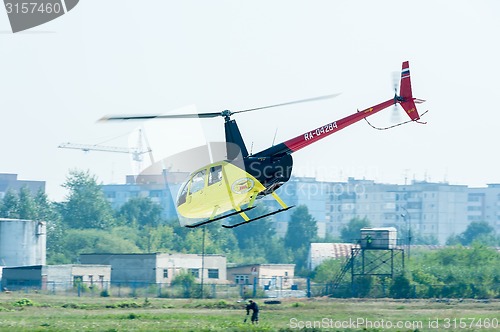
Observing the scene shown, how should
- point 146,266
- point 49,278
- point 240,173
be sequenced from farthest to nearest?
point 146,266 → point 49,278 → point 240,173

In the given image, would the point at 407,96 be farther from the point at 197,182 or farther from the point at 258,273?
the point at 258,273

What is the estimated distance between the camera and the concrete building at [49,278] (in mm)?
74438

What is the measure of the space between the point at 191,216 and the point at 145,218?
104416mm

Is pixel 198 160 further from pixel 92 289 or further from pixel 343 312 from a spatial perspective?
pixel 92 289

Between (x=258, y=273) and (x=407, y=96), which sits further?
(x=258, y=273)

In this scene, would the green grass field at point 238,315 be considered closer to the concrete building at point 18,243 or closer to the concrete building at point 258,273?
the concrete building at point 258,273

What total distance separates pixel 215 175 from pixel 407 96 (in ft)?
25.3

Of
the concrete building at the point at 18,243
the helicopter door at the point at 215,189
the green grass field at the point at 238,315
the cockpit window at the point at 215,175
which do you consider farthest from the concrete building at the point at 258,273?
the cockpit window at the point at 215,175

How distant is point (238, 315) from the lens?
48094mm

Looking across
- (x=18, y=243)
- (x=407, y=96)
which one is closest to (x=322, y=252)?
(x=18, y=243)

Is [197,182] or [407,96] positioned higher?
[407,96]

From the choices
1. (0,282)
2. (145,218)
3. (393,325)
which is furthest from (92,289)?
(145,218)

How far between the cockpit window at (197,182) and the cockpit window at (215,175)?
36 centimetres

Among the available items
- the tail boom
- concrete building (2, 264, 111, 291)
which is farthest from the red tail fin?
concrete building (2, 264, 111, 291)
